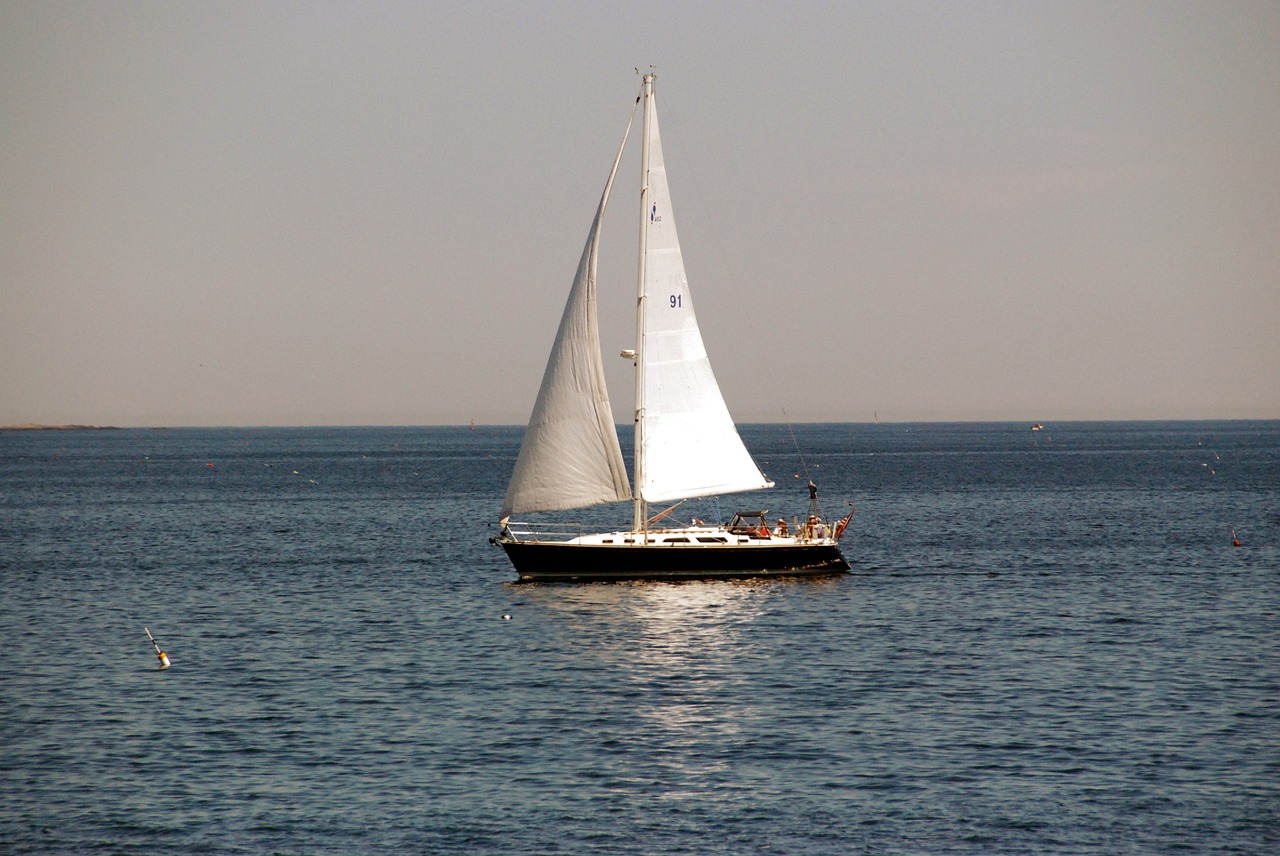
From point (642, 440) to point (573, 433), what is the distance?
2758 millimetres

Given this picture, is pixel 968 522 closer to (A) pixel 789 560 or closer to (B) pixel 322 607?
(A) pixel 789 560

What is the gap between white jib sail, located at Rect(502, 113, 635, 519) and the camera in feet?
174

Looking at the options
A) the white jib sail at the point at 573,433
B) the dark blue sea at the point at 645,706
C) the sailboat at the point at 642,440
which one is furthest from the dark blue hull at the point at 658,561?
the white jib sail at the point at 573,433

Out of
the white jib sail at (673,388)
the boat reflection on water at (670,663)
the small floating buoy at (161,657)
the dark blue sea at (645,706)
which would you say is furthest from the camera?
the white jib sail at (673,388)

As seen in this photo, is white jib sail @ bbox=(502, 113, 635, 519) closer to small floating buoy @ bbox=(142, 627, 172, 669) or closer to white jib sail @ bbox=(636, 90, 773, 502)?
white jib sail @ bbox=(636, 90, 773, 502)

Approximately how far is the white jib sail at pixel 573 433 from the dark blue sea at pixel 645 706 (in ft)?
13.4

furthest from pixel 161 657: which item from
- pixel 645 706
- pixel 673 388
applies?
pixel 673 388

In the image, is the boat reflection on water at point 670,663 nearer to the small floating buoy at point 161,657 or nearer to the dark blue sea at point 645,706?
the dark blue sea at point 645,706

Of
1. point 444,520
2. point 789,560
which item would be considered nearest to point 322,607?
point 789,560

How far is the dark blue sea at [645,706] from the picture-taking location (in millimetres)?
24266

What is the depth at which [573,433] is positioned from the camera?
5322 cm

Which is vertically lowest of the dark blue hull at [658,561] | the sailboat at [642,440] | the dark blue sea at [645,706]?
the dark blue sea at [645,706]

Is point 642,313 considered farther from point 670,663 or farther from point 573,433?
point 670,663

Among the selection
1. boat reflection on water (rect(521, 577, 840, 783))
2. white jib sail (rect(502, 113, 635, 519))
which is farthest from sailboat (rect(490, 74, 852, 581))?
boat reflection on water (rect(521, 577, 840, 783))
